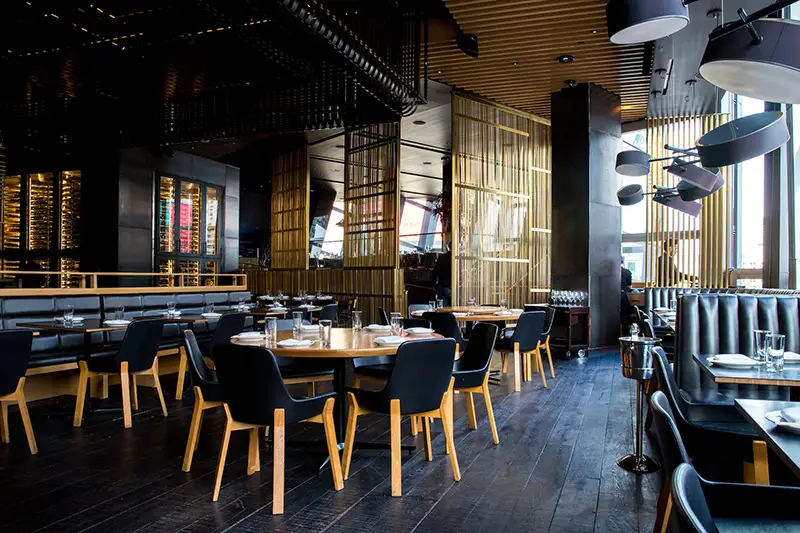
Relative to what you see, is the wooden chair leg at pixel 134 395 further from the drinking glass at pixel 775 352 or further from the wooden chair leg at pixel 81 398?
the drinking glass at pixel 775 352

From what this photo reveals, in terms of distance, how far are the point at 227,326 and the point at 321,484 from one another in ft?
8.55

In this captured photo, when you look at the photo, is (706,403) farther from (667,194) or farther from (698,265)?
(698,265)

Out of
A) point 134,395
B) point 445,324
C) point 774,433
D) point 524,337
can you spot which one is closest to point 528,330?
point 524,337

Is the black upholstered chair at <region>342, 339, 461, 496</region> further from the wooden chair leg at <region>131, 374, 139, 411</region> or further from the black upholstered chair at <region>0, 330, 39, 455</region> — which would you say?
the wooden chair leg at <region>131, 374, 139, 411</region>

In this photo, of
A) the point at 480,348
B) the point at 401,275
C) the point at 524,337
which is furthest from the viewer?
the point at 401,275

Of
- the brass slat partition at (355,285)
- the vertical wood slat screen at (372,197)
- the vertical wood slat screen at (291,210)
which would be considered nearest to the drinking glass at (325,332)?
the brass slat partition at (355,285)

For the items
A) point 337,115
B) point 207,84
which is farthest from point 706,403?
point 207,84

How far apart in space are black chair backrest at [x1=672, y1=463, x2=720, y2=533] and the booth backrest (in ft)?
9.28

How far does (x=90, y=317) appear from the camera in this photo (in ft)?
21.0

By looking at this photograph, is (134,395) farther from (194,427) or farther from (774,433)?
(774,433)

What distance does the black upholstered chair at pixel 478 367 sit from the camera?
3918mm

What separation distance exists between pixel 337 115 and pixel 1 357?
17.0 ft

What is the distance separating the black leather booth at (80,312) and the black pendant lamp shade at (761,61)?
5461 millimetres

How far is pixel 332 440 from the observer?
319 centimetres
